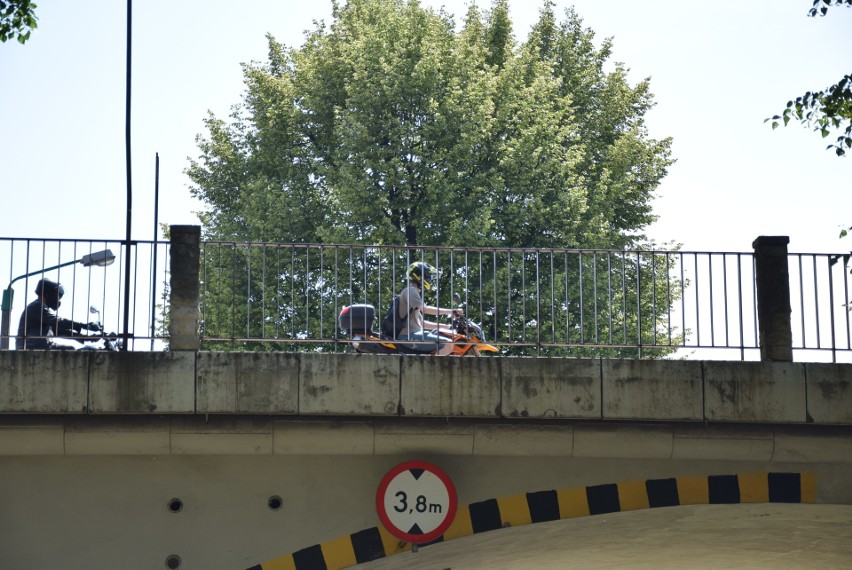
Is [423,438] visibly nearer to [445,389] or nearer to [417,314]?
[445,389]

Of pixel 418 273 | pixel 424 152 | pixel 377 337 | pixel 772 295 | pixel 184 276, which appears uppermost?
pixel 424 152

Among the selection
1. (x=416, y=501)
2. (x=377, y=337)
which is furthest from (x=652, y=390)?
(x=377, y=337)

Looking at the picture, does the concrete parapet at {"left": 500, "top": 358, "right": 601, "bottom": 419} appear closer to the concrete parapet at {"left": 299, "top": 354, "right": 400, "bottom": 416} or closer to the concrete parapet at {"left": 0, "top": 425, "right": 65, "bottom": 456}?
the concrete parapet at {"left": 299, "top": 354, "right": 400, "bottom": 416}

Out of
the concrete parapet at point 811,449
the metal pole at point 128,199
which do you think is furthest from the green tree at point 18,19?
the concrete parapet at point 811,449

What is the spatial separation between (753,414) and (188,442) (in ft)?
15.1

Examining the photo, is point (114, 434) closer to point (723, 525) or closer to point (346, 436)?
point (346, 436)

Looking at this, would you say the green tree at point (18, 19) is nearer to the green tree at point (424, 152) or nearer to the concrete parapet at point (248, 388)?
the concrete parapet at point (248, 388)

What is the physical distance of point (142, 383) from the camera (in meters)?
10.3

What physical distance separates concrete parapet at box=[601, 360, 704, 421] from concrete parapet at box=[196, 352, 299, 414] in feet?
8.30

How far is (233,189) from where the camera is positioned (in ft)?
92.9

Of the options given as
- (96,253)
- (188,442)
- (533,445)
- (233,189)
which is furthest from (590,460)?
(233,189)

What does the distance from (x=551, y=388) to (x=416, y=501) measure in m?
1.52

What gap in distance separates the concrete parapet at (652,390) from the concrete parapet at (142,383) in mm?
3358

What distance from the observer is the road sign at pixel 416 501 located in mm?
10812
